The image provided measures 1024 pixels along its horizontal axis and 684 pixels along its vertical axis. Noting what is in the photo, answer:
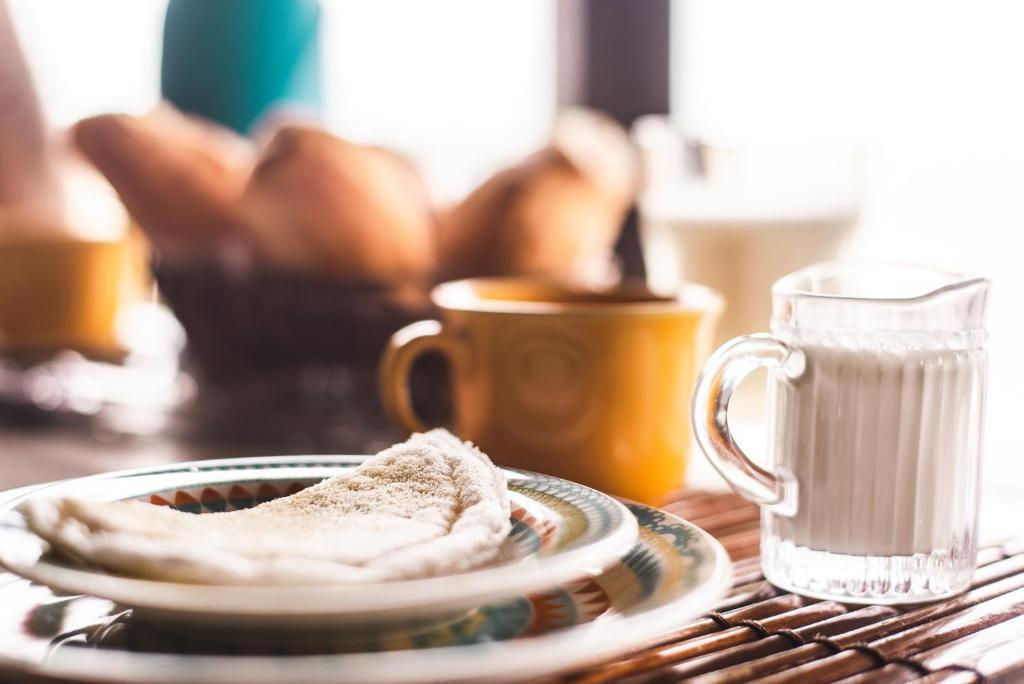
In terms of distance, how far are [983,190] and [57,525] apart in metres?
0.85

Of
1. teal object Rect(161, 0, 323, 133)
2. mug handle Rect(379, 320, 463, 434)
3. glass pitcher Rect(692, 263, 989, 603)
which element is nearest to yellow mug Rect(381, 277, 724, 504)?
mug handle Rect(379, 320, 463, 434)

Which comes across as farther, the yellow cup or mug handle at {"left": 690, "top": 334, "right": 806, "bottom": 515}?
the yellow cup

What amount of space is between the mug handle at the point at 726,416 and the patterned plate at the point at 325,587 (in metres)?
0.08

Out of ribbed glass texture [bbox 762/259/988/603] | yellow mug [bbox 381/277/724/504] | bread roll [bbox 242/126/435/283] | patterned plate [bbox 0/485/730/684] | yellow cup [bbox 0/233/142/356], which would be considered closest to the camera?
patterned plate [bbox 0/485/730/684]

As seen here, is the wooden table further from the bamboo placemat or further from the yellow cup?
the yellow cup

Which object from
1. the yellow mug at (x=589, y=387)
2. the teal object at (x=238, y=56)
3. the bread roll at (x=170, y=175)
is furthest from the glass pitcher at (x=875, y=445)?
the teal object at (x=238, y=56)

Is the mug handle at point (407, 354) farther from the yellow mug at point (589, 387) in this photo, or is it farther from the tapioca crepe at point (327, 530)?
the tapioca crepe at point (327, 530)

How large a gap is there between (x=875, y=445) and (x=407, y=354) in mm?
247

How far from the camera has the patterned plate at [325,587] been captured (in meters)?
0.25

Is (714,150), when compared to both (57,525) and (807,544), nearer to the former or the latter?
(807,544)

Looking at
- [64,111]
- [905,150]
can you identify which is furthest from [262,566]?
[64,111]

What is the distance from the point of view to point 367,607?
25 centimetres

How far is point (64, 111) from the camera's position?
3.89 ft

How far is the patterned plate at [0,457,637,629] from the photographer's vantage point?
0.25 metres
